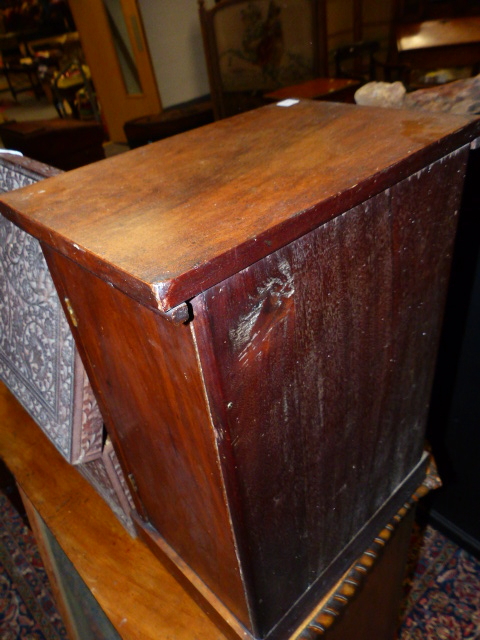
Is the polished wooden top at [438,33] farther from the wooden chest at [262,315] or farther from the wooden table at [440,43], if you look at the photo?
the wooden chest at [262,315]

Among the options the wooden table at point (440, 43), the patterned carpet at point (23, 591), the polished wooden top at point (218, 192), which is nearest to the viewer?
the polished wooden top at point (218, 192)

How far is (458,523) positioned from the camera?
1412mm

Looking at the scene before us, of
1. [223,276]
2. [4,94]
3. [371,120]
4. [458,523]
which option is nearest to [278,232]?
[223,276]

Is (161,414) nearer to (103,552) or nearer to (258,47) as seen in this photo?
(103,552)

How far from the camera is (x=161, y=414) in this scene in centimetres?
49

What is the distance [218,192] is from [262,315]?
0.13 metres

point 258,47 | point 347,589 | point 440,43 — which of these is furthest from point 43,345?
point 258,47

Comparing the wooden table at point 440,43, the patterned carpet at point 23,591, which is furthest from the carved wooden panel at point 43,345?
the wooden table at point 440,43

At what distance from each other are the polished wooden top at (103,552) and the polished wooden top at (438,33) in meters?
1.89

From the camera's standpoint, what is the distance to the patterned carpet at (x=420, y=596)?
4.24 feet

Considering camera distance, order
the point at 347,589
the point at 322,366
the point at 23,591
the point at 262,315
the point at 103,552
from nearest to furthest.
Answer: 1. the point at 262,315
2. the point at 322,366
3. the point at 347,589
4. the point at 103,552
5. the point at 23,591

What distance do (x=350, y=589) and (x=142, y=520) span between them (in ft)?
1.09

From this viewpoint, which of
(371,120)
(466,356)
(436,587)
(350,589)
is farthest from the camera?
(436,587)

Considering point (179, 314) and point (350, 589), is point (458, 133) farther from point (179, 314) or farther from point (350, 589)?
point (350, 589)
